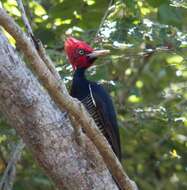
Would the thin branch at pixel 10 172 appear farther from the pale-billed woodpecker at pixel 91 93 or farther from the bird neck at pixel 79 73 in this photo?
the bird neck at pixel 79 73

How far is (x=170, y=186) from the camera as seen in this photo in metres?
7.01

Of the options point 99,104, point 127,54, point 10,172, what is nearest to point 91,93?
point 99,104

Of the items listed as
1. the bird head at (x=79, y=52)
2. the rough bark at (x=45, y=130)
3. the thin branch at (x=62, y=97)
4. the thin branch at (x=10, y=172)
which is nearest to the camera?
the thin branch at (x=62, y=97)

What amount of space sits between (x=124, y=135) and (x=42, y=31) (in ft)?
3.87

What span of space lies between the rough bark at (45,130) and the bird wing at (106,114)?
0.90m

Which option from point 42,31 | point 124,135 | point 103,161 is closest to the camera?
point 103,161

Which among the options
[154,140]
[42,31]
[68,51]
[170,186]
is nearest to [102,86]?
[68,51]

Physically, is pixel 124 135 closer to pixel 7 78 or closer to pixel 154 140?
pixel 154 140

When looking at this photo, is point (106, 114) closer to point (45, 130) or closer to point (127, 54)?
point (127, 54)

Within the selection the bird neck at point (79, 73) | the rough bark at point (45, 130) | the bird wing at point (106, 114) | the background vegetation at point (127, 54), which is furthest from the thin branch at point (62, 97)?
the bird neck at point (79, 73)

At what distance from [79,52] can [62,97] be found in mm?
1928

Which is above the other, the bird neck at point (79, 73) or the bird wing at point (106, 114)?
the bird neck at point (79, 73)

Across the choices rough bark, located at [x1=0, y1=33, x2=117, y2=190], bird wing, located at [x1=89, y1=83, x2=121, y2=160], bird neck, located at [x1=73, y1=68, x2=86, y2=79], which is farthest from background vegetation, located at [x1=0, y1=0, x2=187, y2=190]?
rough bark, located at [x1=0, y1=33, x2=117, y2=190]

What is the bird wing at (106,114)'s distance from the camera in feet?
16.0
